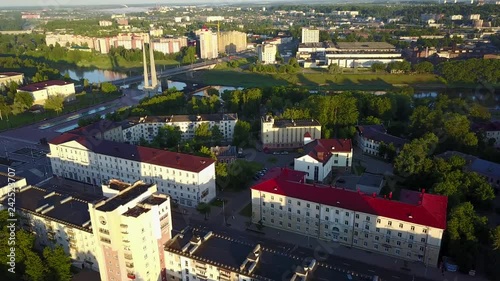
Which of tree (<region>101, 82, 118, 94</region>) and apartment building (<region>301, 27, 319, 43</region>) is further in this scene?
apartment building (<region>301, 27, 319, 43</region>)

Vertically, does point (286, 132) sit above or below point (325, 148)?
below

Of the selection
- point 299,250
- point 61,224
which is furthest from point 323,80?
point 61,224

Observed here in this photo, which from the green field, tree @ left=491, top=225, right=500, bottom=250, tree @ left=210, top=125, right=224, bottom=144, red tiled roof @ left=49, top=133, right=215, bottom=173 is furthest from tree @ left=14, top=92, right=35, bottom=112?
tree @ left=491, top=225, right=500, bottom=250

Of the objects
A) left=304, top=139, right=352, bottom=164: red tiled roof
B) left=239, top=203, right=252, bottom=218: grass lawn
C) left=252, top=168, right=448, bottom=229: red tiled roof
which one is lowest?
left=239, top=203, right=252, bottom=218: grass lawn

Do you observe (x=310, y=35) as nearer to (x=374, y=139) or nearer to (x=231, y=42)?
(x=231, y=42)

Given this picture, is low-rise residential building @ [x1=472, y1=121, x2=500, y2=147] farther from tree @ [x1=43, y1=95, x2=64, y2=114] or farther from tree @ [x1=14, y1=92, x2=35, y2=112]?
tree @ [x1=14, y1=92, x2=35, y2=112]

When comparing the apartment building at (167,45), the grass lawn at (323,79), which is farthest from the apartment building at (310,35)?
the grass lawn at (323,79)

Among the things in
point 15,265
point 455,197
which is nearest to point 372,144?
point 455,197
